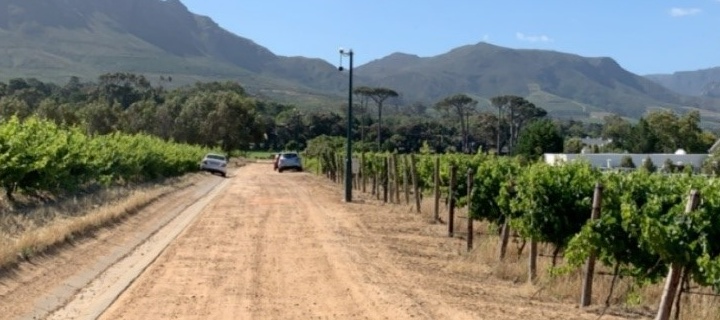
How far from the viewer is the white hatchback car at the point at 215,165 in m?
59.0

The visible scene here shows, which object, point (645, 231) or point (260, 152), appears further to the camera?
point (260, 152)

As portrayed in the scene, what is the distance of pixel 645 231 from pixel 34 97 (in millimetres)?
122067

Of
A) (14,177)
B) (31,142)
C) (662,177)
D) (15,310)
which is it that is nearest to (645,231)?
(662,177)

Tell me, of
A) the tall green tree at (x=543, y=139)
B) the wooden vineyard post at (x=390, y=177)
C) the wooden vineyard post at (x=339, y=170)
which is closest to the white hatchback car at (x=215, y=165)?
the wooden vineyard post at (x=339, y=170)

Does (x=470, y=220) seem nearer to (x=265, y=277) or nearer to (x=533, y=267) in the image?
(x=533, y=267)

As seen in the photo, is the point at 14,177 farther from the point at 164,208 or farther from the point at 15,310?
the point at 15,310

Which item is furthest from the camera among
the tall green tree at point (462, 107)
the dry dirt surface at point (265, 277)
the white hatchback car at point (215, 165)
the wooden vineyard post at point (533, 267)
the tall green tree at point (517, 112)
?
the tall green tree at point (462, 107)

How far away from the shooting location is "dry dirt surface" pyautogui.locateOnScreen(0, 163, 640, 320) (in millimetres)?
11555

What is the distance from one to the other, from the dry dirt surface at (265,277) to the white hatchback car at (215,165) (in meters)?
35.4

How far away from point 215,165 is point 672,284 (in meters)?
51.2

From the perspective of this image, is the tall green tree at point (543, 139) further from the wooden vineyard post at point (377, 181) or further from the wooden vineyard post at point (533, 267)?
the wooden vineyard post at point (533, 267)

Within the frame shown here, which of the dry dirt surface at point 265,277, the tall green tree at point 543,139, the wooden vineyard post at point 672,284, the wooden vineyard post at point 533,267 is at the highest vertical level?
the tall green tree at point 543,139

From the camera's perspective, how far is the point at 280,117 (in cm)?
14412

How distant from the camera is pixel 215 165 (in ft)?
195
